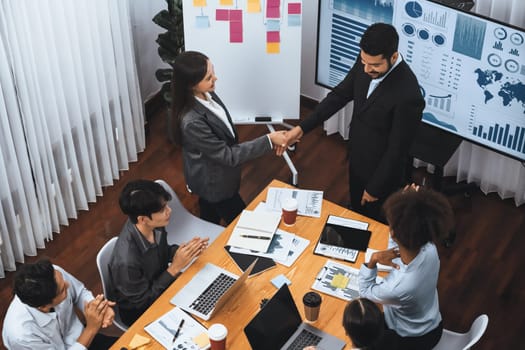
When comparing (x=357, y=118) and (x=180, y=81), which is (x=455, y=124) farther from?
(x=180, y=81)

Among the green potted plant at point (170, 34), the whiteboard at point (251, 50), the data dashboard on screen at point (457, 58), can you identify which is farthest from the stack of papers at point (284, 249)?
the green potted plant at point (170, 34)

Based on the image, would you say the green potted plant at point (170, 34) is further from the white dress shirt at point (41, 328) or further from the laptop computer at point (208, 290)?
the white dress shirt at point (41, 328)

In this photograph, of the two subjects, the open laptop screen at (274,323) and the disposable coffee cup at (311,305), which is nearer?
the open laptop screen at (274,323)

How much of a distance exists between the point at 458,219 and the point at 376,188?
130cm

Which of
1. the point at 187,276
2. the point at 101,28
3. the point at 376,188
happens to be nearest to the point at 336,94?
the point at 376,188

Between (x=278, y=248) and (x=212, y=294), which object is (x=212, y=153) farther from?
(x=212, y=294)

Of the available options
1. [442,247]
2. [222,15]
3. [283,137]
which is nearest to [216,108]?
[283,137]

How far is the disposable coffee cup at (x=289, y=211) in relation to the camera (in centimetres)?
367

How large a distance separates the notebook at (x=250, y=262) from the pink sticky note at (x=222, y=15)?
174cm

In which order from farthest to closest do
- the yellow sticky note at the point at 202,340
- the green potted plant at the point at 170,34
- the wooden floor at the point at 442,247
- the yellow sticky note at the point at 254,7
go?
the green potted plant at the point at 170,34 → the yellow sticky note at the point at 254,7 → the wooden floor at the point at 442,247 → the yellow sticky note at the point at 202,340

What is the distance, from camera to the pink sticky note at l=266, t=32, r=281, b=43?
474 centimetres

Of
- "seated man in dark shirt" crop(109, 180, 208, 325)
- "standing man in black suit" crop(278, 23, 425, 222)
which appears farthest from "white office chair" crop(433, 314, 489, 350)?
"seated man in dark shirt" crop(109, 180, 208, 325)

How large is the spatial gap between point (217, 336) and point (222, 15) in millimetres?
2351

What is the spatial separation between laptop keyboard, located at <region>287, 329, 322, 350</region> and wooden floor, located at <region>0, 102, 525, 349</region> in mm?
1368
